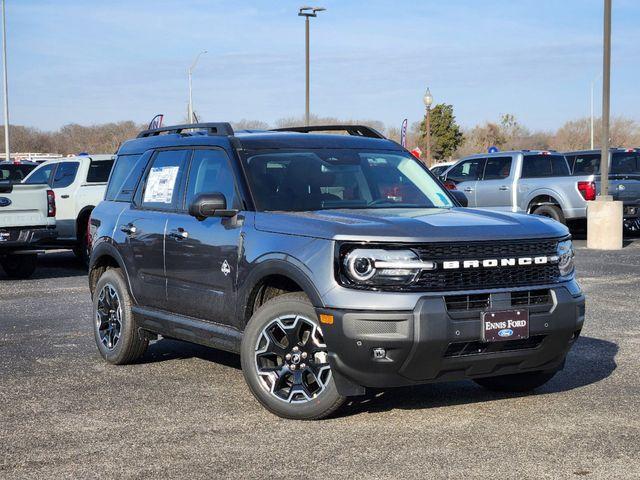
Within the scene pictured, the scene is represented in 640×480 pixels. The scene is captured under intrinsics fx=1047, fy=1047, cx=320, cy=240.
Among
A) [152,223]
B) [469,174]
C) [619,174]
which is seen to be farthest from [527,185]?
[152,223]

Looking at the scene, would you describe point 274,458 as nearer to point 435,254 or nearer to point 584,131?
point 435,254

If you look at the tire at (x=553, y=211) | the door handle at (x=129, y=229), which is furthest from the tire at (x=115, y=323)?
the tire at (x=553, y=211)

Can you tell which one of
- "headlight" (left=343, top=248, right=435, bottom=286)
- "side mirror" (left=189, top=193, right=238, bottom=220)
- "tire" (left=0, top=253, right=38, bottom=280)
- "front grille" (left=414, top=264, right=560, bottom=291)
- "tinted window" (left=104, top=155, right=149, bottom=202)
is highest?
"tinted window" (left=104, top=155, right=149, bottom=202)

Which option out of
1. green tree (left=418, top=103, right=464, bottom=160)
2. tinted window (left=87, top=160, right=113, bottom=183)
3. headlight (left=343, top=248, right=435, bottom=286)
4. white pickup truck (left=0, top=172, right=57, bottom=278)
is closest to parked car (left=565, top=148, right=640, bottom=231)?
tinted window (left=87, top=160, right=113, bottom=183)

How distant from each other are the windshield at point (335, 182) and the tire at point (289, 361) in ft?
2.97

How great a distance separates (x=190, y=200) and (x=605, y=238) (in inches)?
567

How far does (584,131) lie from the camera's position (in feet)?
323

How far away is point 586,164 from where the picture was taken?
23750 millimetres

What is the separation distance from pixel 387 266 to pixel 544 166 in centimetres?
1755

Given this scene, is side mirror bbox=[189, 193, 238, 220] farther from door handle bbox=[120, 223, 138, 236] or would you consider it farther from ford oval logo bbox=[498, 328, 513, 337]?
ford oval logo bbox=[498, 328, 513, 337]

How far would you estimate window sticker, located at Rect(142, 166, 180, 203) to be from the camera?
8.02 m

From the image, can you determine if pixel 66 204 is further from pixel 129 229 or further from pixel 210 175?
pixel 210 175

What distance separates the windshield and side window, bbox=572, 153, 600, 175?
16.4m

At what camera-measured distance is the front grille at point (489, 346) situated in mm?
6090
